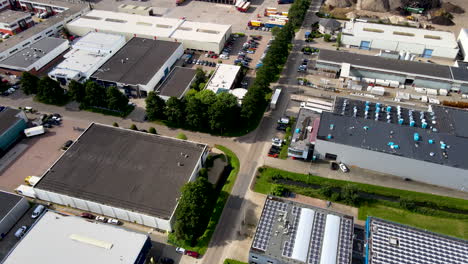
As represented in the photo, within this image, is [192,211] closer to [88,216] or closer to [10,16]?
[88,216]

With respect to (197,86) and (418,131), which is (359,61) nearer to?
(418,131)

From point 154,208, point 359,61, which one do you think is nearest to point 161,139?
point 154,208

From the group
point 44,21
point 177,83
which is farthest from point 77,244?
point 44,21

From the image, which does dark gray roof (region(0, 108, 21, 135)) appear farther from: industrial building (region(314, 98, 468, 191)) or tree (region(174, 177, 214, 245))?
industrial building (region(314, 98, 468, 191))

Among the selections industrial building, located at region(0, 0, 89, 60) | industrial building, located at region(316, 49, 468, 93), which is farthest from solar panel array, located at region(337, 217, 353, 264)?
industrial building, located at region(0, 0, 89, 60)

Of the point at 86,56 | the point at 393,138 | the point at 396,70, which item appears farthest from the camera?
the point at 86,56

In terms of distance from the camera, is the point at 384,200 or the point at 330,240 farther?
the point at 384,200
